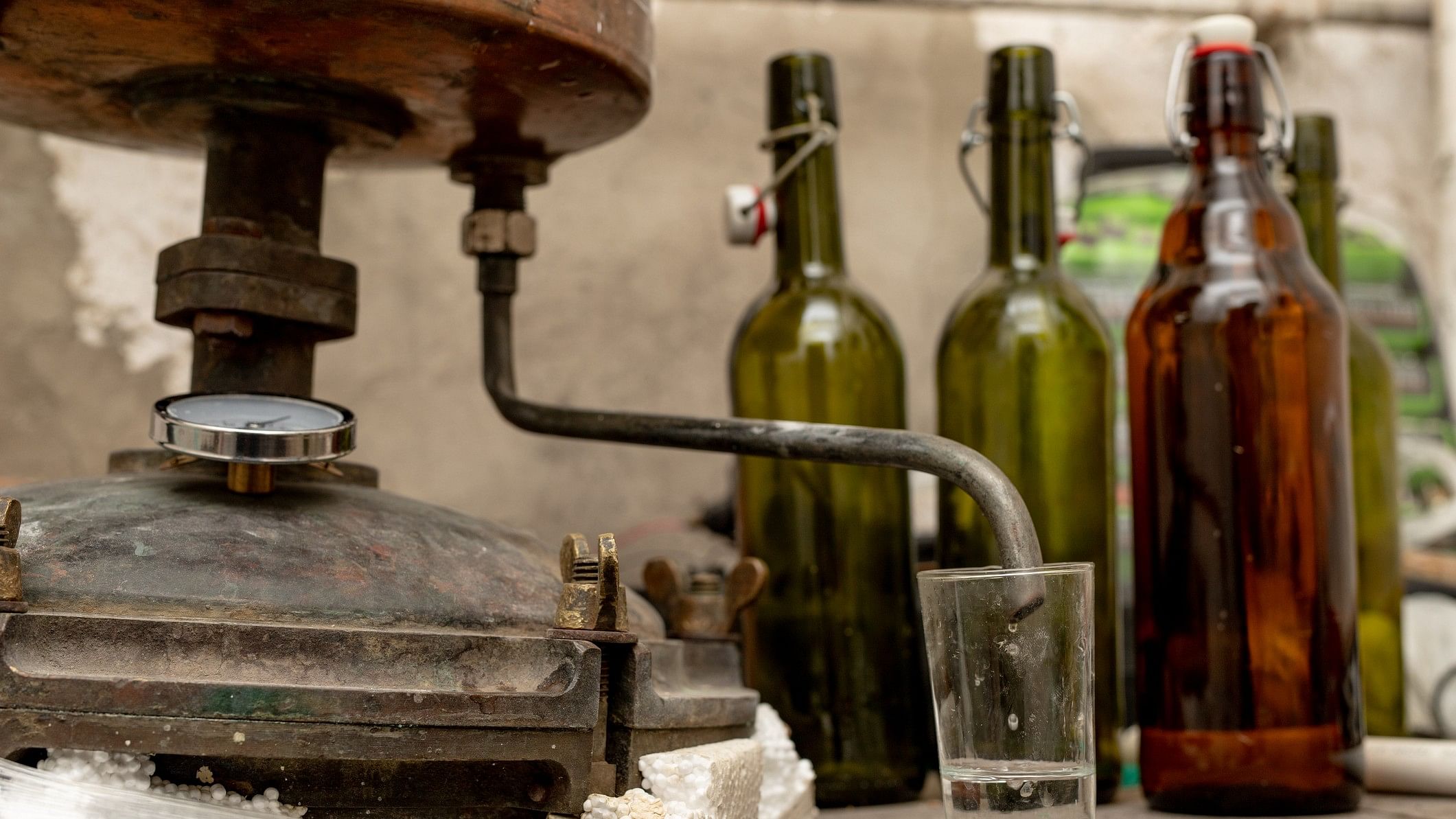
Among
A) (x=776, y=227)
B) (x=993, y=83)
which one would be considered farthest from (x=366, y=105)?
(x=993, y=83)

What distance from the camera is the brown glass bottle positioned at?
41.7 inches

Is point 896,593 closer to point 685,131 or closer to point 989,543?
point 989,543

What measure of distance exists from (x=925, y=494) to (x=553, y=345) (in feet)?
1.61

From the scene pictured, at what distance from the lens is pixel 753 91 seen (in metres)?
1.77

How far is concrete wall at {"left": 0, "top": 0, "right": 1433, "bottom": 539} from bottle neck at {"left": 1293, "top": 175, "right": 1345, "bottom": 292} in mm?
399

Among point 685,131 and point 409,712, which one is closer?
point 409,712

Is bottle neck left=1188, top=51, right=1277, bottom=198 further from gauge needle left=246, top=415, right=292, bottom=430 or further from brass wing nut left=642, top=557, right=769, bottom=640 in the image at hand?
gauge needle left=246, top=415, right=292, bottom=430

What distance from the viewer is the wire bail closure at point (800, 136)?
1.25 metres

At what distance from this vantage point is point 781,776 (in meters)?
1.03

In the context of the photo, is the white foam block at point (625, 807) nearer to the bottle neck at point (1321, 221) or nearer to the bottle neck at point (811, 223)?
the bottle neck at point (811, 223)

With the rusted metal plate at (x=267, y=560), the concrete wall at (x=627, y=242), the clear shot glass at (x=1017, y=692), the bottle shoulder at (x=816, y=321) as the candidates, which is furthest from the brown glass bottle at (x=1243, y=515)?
the concrete wall at (x=627, y=242)

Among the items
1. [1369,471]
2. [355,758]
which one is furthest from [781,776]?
[1369,471]

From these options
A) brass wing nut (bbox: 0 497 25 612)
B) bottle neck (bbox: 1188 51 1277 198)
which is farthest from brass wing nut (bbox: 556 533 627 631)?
bottle neck (bbox: 1188 51 1277 198)

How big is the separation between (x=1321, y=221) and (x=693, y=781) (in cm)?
98
